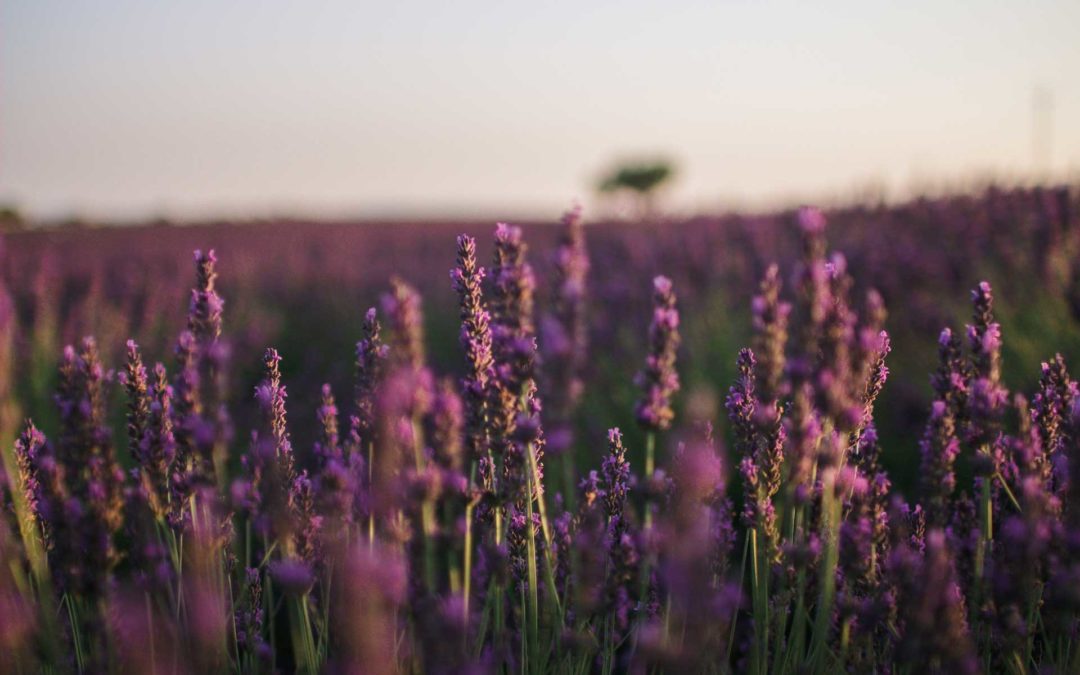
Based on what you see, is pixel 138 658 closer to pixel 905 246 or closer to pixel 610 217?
pixel 905 246

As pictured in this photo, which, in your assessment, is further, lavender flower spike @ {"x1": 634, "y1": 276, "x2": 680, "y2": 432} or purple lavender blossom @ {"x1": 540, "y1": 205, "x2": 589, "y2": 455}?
lavender flower spike @ {"x1": 634, "y1": 276, "x2": 680, "y2": 432}

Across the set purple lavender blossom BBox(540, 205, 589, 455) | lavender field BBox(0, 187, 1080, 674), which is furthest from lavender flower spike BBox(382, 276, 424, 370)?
purple lavender blossom BBox(540, 205, 589, 455)

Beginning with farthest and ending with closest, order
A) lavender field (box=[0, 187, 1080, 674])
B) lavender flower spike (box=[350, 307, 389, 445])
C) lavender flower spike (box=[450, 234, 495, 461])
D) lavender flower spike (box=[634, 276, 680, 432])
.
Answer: lavender flower spike (box=[350, 307, 389, 445])
lavender flower spike (box=[450, 234, 495, 461])
lavender flower spike (box=[634, 276, 680, 432])
lavender field (box=[0, 187, 1080, 674])

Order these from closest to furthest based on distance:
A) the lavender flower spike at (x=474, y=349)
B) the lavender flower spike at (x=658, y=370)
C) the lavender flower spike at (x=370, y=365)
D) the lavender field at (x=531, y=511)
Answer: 1. the lavender field at (x=531, y=511)
2. the lavender flower spike at (x=658, y=370)
3. the lavender flower spike at (x=474, y=349)
4. the lavender flower spike at (x=370, y=365)

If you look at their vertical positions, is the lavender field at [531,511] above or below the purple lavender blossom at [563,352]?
below

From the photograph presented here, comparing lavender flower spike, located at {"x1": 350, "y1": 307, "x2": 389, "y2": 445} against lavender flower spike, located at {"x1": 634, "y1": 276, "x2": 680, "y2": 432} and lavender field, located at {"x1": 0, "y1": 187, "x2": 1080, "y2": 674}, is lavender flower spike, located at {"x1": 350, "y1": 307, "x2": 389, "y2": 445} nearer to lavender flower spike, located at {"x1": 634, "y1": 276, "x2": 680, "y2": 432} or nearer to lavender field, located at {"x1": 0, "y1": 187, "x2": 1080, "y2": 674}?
lavender field, located at {"x1": 0, "y1": 187, "x2": 1080, "y2": 674}

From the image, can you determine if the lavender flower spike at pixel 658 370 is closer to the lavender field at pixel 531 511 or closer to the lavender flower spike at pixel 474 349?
the lavender field at pixel 531 511

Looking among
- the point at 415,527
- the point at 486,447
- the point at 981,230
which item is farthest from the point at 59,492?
the point at 981,230

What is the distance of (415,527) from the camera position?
5.49 feet

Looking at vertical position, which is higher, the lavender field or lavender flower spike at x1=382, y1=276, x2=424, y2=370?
lavender flower spike at x1=382, y1=276, x2=424, y2=370

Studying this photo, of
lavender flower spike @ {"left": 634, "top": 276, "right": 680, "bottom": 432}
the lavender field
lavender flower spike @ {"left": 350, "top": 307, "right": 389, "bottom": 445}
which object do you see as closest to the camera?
the lavender field

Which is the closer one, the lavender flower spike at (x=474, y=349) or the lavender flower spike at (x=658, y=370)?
the lavender flower spike at (x=658, y=370)

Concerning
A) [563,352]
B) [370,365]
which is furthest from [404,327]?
[370,365]

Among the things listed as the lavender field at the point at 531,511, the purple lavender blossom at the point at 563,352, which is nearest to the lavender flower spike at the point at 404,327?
the lavender field at the point at 531,511
